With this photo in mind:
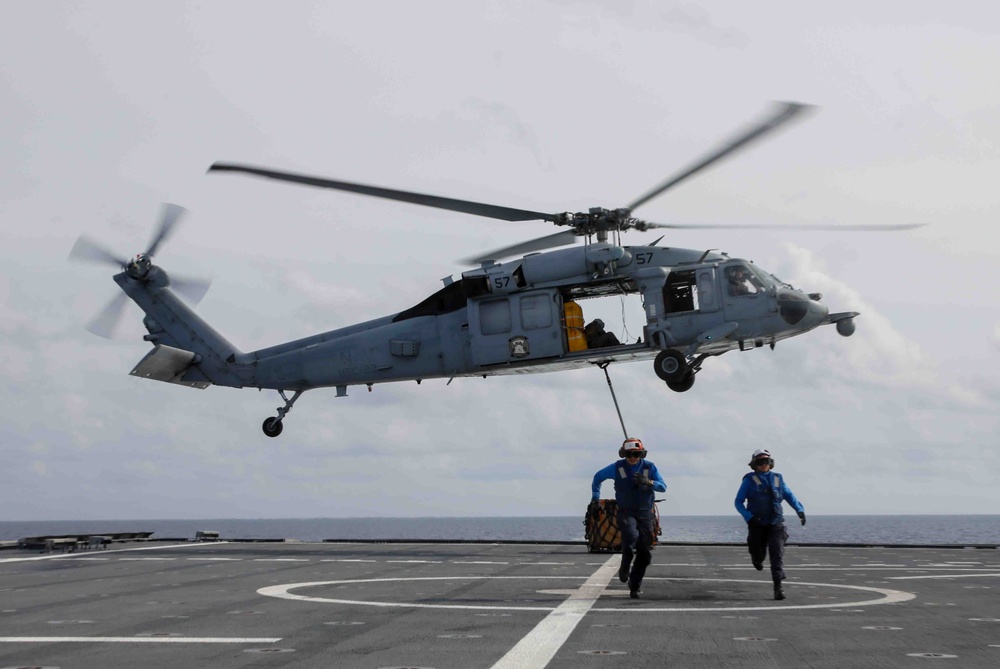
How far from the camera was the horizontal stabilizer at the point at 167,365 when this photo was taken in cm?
3116

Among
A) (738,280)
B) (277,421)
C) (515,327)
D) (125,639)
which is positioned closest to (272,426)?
(277,421)

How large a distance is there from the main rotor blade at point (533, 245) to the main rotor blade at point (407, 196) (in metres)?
1.10

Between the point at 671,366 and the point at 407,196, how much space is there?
26.5 ft

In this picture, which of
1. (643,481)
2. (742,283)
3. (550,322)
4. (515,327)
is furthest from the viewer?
(515,327)

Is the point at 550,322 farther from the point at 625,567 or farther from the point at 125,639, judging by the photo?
the point at 125,639

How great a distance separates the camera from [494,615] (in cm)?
1220

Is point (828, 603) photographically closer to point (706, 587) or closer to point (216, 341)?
point (706, 587)

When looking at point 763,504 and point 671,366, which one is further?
point 671,366

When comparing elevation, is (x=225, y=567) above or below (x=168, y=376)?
below

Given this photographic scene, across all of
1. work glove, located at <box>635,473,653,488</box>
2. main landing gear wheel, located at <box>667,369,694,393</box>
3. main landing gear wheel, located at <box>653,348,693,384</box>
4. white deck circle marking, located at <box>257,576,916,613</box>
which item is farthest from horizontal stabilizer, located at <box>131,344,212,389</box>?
work glove, located at <box>635,473,653,488</box>

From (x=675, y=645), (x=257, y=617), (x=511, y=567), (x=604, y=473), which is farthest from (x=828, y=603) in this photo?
(x=511, y=567)

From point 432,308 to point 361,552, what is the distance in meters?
7.03

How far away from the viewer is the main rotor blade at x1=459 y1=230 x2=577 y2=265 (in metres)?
26.8

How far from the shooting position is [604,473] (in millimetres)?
15516
